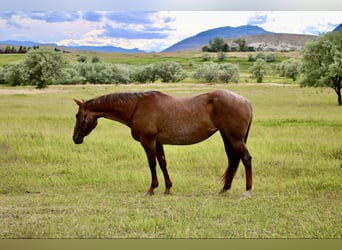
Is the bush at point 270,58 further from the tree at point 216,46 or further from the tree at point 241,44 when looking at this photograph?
the tree at point 216,46

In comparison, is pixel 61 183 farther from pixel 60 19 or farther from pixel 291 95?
pixel 291 95

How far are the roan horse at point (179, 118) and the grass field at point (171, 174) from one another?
43 centimetres

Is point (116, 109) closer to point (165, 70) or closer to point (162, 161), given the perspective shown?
point (162, 161)

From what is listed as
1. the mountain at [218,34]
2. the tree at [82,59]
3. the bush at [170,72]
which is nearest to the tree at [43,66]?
the tree at [82,59]

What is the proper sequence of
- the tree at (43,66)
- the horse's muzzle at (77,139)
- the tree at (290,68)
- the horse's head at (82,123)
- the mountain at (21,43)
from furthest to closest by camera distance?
the tree at (290,68)
the tree at (43,66)
the mountain at (21,43)
the horse's muzzle at (77,139)
the horse's head at (82,123)

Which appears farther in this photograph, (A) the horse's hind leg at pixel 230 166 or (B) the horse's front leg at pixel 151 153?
(A) the horse's hind leg at pixel 230 166

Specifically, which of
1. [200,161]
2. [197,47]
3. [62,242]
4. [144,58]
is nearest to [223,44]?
[197,47]

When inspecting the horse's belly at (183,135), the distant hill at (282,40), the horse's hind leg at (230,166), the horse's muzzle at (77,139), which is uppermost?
the distant hill at (282,40)

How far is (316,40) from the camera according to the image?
673 centimetres

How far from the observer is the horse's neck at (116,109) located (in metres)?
5.61

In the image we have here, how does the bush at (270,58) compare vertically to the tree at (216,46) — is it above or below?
below

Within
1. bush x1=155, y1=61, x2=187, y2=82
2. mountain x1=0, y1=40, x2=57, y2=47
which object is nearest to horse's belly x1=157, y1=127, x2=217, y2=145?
bush x1=155, y1=61, x2=187, y2=82

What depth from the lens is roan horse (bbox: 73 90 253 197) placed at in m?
5.44

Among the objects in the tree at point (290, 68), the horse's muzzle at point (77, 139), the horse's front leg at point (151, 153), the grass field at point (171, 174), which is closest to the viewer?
the grass field at point (171, 174)
